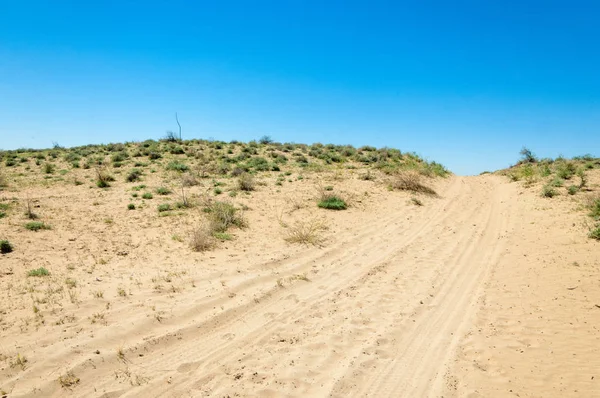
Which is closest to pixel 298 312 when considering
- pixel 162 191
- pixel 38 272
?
pixel 38 272

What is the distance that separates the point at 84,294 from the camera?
630 cm

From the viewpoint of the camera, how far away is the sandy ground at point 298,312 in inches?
176

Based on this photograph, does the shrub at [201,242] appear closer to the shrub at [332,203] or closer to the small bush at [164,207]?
the small bush at [164,207]

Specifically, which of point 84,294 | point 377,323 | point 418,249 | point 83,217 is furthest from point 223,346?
point 83,217

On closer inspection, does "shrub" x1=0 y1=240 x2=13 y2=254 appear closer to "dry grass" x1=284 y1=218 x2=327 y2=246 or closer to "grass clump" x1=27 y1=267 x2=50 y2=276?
"grass clump" x1=27 y1=267 x2=50 y2=276

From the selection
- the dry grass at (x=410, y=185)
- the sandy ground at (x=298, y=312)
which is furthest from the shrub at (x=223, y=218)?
the dry grass at (x=410, y=185)

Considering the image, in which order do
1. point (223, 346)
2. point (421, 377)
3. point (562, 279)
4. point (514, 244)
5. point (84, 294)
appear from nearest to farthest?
point (421, 377) < point (223, 346) < point (84, 294) < point (562, 279) < point (514, 244)

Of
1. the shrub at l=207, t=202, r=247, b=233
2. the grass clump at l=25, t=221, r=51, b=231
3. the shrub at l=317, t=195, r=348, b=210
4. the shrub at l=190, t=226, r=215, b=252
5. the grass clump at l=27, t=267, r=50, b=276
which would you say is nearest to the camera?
the grass clump at l=27, t=267, r=50, b=276

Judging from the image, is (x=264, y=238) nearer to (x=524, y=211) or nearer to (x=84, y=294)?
(x=84, y=294)

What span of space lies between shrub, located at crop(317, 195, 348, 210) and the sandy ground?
2.11 m

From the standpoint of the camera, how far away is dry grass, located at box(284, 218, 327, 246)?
32.3 ft

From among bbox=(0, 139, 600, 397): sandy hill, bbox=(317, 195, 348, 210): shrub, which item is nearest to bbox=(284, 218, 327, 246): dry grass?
bbox=(0, 139, 600, 397): sandy hill

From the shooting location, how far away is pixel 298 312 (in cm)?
615

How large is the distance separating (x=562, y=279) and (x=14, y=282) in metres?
11.0
